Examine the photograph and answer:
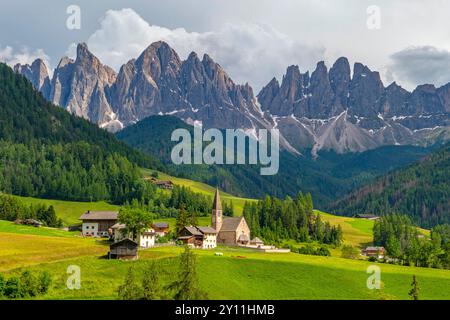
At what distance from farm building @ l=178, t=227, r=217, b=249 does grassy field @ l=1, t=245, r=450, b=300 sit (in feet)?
87.4

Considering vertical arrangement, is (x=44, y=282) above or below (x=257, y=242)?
below

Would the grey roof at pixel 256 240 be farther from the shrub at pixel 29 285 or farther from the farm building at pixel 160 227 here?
the shrub at pixel 29 285

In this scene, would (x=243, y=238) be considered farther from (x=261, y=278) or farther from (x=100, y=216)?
(x=261, y=278)

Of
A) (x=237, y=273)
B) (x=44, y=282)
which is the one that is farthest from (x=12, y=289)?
(x=237, y=273)

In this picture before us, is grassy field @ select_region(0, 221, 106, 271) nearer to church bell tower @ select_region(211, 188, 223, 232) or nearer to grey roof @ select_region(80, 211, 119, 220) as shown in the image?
church bell tower @ select_region(211, 188, 223, 232)

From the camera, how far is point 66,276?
101562 millimetres

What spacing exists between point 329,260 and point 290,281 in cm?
2802

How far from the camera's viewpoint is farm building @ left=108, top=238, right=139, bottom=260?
11775 cm

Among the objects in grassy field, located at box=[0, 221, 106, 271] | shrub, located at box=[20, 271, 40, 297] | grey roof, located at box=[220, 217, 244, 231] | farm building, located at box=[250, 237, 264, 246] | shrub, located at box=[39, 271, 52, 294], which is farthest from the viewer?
grey roof, located at box=[220, 217, 244, 231]

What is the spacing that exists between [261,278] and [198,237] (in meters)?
49.0

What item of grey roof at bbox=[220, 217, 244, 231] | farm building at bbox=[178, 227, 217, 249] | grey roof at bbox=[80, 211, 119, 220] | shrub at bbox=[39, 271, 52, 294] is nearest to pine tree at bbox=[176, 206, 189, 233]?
→ farm building at bbox=[178, 227, 217, 249]

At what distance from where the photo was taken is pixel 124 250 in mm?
118312
